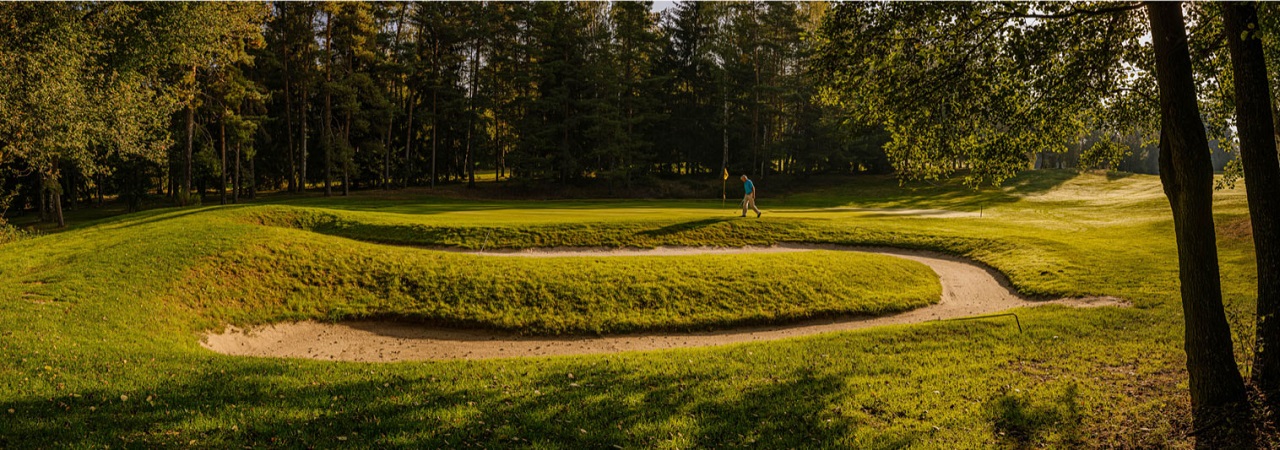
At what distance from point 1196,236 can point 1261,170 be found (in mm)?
987

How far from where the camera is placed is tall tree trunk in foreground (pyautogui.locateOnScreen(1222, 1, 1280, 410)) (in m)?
6.55

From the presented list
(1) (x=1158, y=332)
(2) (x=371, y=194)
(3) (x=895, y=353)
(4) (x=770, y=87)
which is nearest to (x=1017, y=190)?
(4) (x=770, y=87)

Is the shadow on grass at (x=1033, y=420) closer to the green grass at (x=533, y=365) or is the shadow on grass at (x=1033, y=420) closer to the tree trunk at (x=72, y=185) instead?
the green grass at (x=533, y=365)

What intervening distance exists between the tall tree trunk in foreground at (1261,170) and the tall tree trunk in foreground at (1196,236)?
399 millimetres

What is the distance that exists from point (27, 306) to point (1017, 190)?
2393 inches

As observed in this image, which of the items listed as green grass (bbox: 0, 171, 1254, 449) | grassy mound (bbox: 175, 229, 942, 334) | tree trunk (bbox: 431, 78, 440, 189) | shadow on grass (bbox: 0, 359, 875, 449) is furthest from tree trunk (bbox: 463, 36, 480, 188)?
shadow on grass (bbox: 0, 359, 875, 449)

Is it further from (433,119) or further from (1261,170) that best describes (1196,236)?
(433,119)

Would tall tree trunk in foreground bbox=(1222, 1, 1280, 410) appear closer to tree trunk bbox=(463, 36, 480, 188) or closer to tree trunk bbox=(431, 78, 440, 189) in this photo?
tree trunk bbox=(431, 78, 440, 189)

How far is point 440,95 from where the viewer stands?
57.1 meters

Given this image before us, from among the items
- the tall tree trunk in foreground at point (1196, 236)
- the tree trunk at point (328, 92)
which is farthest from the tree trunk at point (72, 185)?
the tall tree trunk in foreground at point (1196, 236)

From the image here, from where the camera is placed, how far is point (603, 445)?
6.34 meters

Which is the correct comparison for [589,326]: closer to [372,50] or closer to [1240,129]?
[1240,129]

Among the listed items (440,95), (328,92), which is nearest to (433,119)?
(440,95)

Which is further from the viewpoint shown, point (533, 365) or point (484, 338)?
point (484, 338)
